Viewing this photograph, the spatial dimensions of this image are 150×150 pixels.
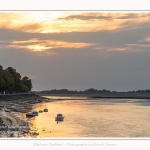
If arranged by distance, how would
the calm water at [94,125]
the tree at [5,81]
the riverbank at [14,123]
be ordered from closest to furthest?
the riverbank at [14,123], the calm water at [94,125], the tree at [5,81]

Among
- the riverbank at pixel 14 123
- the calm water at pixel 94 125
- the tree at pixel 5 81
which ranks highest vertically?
the tree at pixel 5 81

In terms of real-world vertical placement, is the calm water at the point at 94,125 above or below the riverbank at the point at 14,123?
below

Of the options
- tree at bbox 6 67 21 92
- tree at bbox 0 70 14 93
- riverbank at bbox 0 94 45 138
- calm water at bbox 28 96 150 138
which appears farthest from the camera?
tree at bbox 6 67 21 92

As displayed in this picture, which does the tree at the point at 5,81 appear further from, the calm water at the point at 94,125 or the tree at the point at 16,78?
the calm water at the point at 94,125

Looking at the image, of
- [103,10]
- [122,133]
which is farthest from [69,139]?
[122,133]

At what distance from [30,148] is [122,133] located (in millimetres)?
15593

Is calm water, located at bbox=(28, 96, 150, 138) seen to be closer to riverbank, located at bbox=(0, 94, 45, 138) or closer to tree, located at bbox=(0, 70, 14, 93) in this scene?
riverbank, located at bbox=(0, 94, 45, 138)

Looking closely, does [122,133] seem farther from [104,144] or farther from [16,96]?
[16,96]

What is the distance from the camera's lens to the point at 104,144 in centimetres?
725

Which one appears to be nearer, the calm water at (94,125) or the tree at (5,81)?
the calm water at (94,125)

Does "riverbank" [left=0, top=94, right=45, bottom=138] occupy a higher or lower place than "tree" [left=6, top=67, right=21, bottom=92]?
lower

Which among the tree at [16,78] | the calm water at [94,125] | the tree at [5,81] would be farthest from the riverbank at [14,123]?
the tree at [16,78]

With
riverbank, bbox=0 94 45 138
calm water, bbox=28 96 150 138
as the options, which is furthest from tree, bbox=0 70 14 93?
calm water, bbox=28 96 150 138

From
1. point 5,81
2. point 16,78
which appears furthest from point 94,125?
point 16,78
